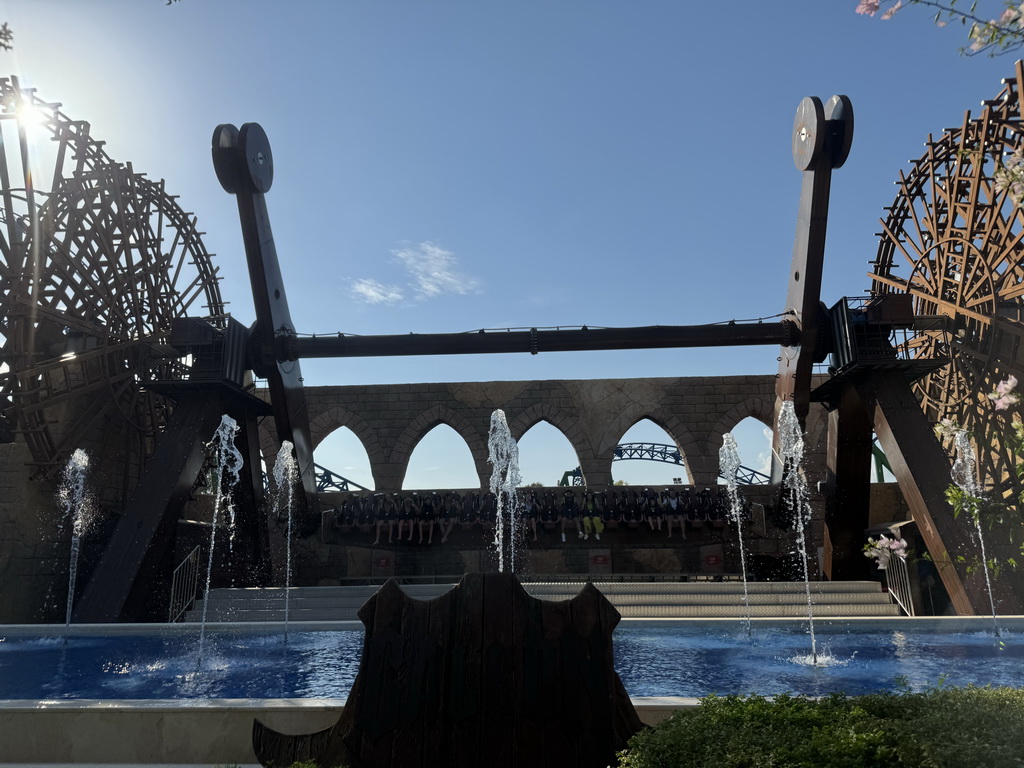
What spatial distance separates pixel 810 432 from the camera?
61.5 feet

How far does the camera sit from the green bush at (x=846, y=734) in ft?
6.66

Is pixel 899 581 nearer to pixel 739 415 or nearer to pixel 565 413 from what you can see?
pixel 739 415

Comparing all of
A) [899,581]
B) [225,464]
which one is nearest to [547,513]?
[225,464]

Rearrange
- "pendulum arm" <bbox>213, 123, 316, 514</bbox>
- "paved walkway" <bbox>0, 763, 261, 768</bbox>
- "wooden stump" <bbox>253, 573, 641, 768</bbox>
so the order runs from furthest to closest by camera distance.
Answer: "pendulum arm" <bbox>213, 123, 316, 514</bbox> → "paved walkway" <bbox>0, 763, 261, 768</bbox> → "wooden stump" <bbox>253, 573, 641, 768</bbox>

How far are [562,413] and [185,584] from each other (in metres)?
10.2

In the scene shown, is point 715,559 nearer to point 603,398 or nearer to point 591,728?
point 603,398

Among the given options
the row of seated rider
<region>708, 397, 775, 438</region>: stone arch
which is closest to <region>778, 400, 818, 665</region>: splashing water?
the row of seated rider

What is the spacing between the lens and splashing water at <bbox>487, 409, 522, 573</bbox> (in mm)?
15477

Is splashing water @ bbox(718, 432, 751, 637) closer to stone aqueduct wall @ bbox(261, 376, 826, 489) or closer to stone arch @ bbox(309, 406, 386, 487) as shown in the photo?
stone aqueduct wall @ bbox(261, 376, 826, 489)

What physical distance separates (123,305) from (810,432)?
16.8 m

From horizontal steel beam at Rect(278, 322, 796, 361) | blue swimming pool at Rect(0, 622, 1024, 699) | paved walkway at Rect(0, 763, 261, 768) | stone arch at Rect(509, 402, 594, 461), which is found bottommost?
blue swimming pool at Rect(0, 622, 1024, 699)

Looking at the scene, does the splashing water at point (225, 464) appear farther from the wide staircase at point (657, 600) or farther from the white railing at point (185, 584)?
the wide staircase at point (657, 600)

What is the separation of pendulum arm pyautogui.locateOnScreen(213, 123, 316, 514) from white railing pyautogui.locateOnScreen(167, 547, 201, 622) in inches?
90.5

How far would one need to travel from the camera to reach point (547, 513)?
617 inches
